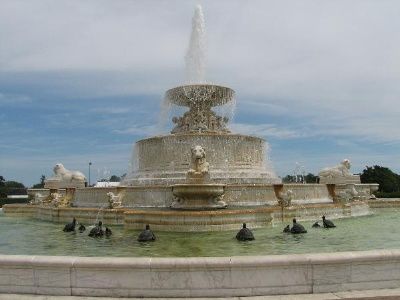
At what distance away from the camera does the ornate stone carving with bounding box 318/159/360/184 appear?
76.6 ft

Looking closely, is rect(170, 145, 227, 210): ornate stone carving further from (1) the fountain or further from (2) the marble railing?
(2) the marble railing

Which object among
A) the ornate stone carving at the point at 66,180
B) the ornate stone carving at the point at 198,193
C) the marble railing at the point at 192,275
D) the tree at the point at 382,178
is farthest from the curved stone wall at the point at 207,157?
the tree at the point at 382,178

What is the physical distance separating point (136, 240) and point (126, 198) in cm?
670

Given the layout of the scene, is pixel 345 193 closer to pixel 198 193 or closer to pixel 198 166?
pixel 198 166

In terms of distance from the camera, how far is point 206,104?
Answer: 27719 millimetres

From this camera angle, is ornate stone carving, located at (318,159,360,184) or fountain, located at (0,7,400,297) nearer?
fountain, located at (0,7,400,297)

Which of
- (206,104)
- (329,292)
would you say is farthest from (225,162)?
(329,292)

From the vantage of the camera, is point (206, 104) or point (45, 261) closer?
point (45, 261)

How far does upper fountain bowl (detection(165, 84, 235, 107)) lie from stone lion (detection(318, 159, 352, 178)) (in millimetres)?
7481

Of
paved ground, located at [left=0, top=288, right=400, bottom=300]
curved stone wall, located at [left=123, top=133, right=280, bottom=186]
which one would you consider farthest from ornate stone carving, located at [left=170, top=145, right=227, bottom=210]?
paved ground, located at [left=0, top=288, right=400, bottom=300]

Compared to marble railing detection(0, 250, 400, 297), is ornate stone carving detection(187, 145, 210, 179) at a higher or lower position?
higher

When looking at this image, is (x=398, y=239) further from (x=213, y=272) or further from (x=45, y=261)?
(x=45, y=261)

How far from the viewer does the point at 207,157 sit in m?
22.9

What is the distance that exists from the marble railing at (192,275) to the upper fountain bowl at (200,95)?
21632 millimetres
